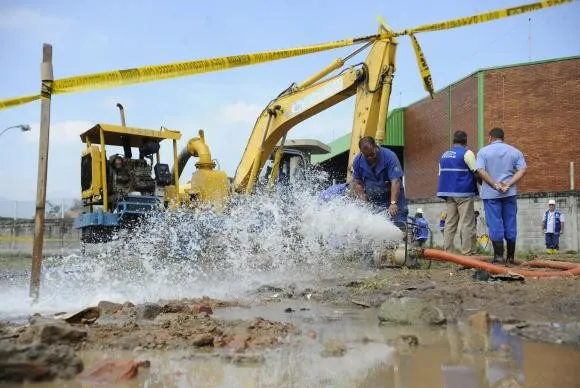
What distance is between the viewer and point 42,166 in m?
5.49

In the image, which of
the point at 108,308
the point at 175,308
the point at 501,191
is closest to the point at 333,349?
the point at 175,308

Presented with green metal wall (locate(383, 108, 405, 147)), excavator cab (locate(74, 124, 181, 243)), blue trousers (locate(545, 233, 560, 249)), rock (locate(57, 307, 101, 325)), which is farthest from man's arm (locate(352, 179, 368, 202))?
green metal wall (locate(383, 108, 405, 147))

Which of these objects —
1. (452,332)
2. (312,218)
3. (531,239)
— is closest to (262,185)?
(312,218)

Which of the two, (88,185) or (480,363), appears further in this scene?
(88,185)

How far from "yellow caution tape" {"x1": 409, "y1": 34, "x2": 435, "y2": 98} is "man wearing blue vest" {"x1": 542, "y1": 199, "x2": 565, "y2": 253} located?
7808 mm

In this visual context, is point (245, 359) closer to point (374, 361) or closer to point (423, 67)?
point (374, 361)

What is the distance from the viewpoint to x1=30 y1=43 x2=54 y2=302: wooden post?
5.39 meters

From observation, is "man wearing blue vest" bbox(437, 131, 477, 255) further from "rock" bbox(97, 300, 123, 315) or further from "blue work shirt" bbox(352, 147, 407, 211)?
"rock" bbox(97, 300, 123, 315)

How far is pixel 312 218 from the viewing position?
753cm

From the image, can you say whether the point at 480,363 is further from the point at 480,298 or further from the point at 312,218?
the point at 312,218

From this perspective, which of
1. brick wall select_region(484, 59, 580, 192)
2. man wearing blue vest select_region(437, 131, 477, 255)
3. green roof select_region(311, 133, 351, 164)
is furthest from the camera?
green roof select_region(311, 133, 351, 164)

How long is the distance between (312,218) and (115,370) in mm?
5080

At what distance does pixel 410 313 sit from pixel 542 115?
64.6ft

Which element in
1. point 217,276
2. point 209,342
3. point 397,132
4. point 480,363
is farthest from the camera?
point 397,132
